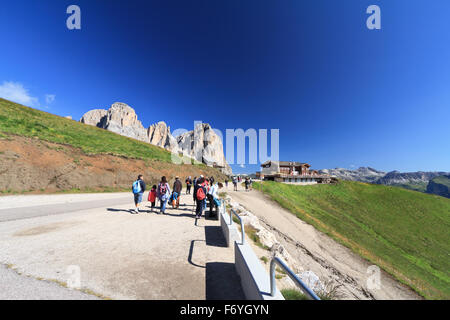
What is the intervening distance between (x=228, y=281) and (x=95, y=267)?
3.17 metres

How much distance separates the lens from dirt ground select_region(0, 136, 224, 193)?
1498cm

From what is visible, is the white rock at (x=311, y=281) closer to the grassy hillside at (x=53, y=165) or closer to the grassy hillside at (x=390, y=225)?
the grassy hillside at (x=390, y=225)

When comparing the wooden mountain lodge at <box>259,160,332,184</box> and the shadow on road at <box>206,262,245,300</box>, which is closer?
the shadow on road at <box>206,262,245,300</box>

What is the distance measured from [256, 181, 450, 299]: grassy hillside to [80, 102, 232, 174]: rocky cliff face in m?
76.1

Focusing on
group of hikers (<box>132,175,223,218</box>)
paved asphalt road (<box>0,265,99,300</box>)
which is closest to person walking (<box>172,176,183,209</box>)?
group of hikers (<box>132,175,223,218</box>)

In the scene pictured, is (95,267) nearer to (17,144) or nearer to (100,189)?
(100,189)

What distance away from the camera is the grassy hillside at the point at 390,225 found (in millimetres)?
13017

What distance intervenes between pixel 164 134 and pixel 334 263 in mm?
145928

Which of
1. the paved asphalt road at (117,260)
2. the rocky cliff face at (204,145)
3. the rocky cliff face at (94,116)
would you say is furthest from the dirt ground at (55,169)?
the rocky cliff face at (94,116)

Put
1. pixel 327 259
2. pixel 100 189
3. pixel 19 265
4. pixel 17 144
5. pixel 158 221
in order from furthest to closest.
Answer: pixel 100 189 → pixel 17 144 → pixel 327 259 → pixel 158 221 → pixel 19 265

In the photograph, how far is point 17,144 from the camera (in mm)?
17547

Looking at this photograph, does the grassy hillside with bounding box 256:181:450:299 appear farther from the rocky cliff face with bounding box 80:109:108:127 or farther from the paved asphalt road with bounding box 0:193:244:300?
the rocky cliff face with bounding box 80:109:108:127
